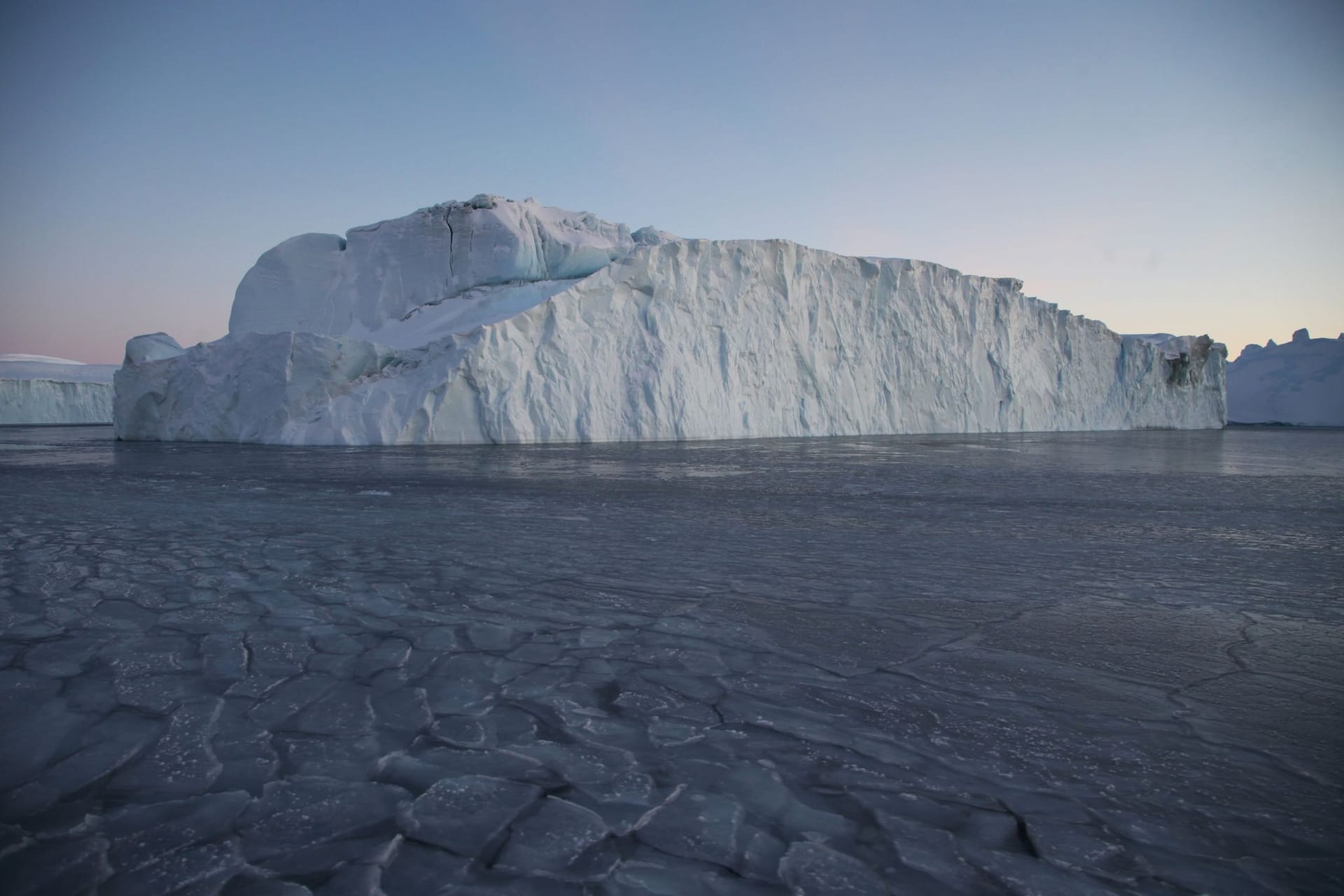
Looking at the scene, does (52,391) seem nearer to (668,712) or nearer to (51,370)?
(51,370)

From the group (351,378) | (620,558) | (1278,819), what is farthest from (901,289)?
(1278,819)

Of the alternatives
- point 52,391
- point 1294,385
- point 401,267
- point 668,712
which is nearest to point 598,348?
point 401,267

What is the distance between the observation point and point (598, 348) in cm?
1820

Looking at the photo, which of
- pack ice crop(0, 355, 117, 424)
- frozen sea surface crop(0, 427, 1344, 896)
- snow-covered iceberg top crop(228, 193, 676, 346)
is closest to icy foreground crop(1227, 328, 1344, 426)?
snow-covered iceberg top crop(228, 193, 676, 346)

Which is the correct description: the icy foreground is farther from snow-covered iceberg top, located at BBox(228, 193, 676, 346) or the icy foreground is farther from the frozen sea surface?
the frozen sea surface

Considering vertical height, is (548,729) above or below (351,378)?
below

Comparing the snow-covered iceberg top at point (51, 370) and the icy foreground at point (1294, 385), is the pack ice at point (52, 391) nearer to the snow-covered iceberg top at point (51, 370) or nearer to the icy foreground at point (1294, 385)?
the snow-covered iceberg top at point (51, 370)

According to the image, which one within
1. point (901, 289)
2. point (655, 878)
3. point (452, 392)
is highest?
point (901, 289)

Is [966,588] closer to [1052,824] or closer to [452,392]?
[1052,824]

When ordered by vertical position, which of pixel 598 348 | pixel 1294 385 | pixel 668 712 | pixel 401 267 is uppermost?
pixel 401 267

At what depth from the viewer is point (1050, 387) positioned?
1027 inches

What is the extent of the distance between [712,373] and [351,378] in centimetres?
873

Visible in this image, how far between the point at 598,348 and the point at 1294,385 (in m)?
45.5

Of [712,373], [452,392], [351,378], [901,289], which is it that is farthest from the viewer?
[901,289]
